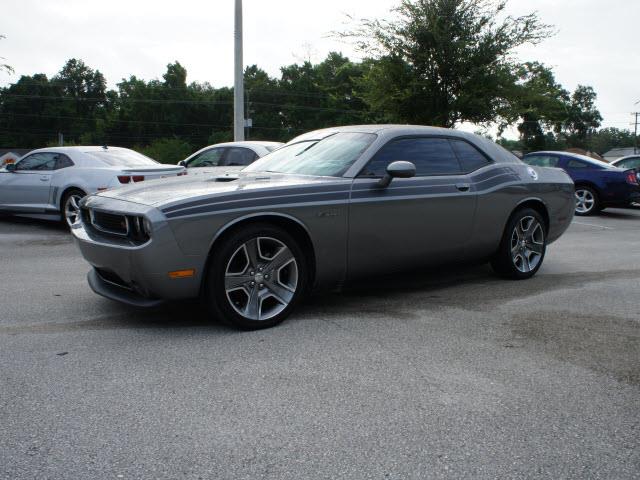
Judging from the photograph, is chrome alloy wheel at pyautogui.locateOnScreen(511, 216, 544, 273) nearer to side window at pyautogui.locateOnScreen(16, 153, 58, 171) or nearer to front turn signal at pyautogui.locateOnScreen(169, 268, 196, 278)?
front turn signal at pyautogui.locateOnScreen(169, 268, 196, 278)

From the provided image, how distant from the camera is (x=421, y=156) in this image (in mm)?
5570

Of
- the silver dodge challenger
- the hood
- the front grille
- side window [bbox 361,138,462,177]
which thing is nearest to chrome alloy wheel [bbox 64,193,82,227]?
the silver dodge challenger

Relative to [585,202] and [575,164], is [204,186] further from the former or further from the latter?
[575,164]

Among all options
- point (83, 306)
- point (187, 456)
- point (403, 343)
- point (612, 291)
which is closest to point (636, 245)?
point (612, 291)

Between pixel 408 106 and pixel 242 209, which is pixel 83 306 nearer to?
pixel 242 209

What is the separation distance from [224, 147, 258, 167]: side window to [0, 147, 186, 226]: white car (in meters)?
1.32

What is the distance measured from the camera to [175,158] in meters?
79.9

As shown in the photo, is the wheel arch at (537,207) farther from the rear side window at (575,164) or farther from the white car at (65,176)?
the rear side window at (575,164)

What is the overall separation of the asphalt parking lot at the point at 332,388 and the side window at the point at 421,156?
1093 millimetres

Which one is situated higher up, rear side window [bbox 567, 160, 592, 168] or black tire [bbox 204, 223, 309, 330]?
rear side window [bbox 567, 160, 592, 168]

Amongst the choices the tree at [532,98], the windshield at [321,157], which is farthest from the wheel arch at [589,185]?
the windshield at [321,157]

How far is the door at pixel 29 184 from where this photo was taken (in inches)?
403

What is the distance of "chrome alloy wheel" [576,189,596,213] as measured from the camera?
46.5 feet

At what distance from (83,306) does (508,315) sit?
3.35 metres
